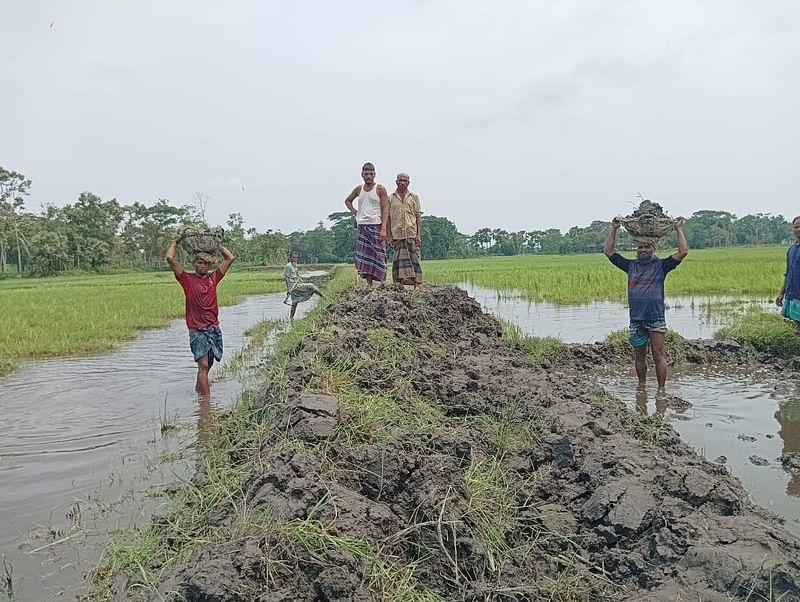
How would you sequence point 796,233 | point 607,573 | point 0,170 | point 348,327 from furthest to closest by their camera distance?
point 0,170 → point 796,233 → point 348,327 → point 607,573

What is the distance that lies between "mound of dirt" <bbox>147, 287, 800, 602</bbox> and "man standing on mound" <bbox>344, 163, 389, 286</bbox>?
418cm

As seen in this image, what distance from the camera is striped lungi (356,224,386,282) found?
8.39 metres

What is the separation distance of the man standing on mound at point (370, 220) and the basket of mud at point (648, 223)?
322 centimetres

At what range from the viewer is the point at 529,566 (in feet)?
7.90

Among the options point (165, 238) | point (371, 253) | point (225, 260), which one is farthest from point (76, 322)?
point (165, 238)

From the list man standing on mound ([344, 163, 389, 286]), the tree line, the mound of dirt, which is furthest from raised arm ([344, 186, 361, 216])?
the tree line

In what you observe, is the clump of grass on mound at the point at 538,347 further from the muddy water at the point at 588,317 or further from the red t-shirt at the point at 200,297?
the red t-shirt at the point at 200,297

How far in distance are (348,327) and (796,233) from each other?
4.84 meters

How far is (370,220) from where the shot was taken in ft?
27.1

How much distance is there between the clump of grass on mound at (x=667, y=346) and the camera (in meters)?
7.47

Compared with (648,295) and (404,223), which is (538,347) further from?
(404,223)

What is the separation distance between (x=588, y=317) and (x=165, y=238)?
41.6 m

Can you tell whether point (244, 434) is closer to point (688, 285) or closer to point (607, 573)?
point (607, 573)

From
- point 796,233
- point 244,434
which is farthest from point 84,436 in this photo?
point 796,233
